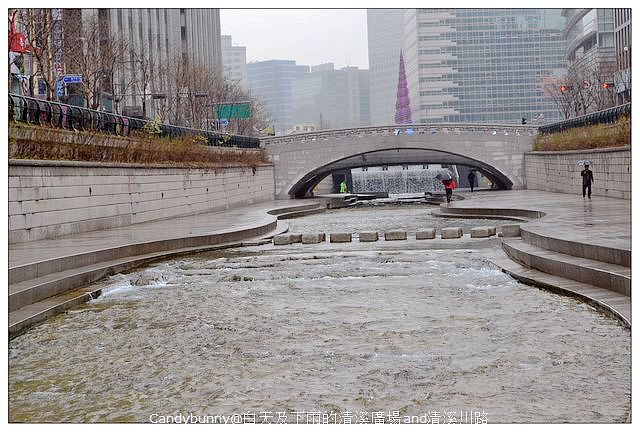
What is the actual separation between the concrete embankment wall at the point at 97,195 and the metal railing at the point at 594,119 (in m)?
15.1

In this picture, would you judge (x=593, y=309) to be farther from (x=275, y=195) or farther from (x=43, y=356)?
(x=275, y=195)

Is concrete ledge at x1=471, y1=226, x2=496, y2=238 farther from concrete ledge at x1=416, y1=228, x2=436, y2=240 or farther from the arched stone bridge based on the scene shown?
the arched stone bridge

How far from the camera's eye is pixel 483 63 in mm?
139250

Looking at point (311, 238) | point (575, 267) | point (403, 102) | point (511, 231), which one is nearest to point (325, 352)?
point (575, 267)

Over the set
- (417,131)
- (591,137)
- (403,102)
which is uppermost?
(403,102)

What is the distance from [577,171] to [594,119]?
2.61 meters

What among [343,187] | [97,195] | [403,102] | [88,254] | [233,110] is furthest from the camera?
[403,102]

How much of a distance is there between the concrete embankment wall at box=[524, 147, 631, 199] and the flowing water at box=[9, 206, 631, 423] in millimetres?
14963

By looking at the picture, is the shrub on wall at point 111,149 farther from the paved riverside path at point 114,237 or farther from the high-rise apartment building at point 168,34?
the high-rise apartment building at point 168,34

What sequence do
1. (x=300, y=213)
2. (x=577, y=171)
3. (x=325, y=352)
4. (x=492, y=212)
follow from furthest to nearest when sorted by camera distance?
(x=300, y=213) → (x=577, y=171) → (x=492, y=212) → (x=325, y=352)

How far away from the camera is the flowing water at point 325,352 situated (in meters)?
7.82

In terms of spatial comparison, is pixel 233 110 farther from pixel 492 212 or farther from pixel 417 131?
pixel 492 212

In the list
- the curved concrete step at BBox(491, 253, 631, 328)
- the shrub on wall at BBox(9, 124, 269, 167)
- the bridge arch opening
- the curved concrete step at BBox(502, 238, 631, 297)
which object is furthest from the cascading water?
the curved concrete step at BBox(491, 253, 631, 328)
